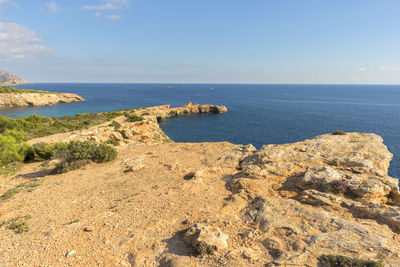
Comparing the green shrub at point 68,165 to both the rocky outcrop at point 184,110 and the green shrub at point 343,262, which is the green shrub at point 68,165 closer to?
the green shrub at point 343,262

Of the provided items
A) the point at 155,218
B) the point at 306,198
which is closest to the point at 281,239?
the point at 306,198

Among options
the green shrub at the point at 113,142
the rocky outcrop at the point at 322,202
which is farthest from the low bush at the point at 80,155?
the rocky outcrop at the point at 322,202

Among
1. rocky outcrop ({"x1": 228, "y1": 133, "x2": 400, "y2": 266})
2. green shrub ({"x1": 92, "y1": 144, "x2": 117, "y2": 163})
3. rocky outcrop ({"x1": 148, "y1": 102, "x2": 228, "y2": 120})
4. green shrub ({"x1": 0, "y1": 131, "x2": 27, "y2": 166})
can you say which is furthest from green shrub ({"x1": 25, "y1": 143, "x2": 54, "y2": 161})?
rocky outcrop ({"x1": 148, "y1": 102, "x2": 228, "y2": 120})

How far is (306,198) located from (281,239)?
3.82m

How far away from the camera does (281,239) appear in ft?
24.2

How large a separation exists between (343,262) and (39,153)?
2299cm

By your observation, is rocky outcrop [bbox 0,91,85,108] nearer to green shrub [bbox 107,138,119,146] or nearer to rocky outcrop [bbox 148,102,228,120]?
rocky outcrop [bbox 148,102,228,120]

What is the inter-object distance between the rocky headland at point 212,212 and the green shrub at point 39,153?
2136mm

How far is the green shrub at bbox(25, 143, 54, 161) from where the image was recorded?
17891mm

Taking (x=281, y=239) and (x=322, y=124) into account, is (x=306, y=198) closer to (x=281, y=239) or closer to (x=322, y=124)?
(x=281, y=239)

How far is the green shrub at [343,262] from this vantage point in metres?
5.84

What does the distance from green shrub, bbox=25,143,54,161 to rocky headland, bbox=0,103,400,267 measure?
2.14 metres

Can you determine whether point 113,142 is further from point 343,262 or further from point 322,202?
point 343,262

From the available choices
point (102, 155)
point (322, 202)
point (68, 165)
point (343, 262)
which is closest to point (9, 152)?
point (68, 165)
